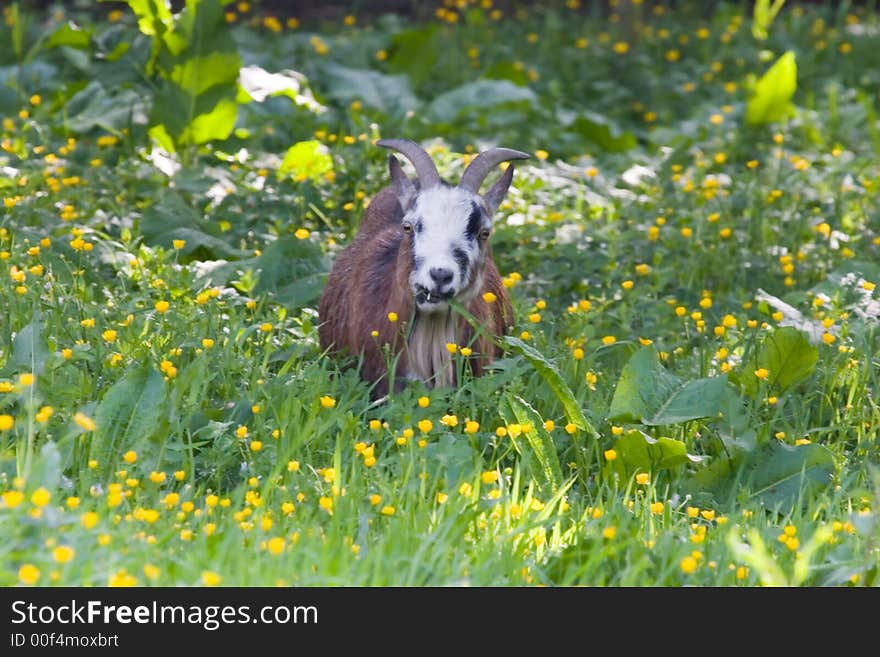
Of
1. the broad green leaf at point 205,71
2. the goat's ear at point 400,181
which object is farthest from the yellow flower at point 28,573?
the broad green leaf at point 205,71

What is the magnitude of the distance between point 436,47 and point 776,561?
6396mm

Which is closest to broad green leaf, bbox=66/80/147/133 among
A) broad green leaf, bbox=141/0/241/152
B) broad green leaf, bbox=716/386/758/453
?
broad green leaf, bbox=141/0/241/152

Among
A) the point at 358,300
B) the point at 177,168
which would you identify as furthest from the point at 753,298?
the point at 177,168

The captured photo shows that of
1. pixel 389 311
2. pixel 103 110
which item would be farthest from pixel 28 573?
pixel 103 110

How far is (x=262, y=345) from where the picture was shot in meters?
5.62

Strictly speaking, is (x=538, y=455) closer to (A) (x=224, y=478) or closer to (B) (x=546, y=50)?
(A) (x=224, y=478)

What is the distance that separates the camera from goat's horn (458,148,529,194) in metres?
5.62

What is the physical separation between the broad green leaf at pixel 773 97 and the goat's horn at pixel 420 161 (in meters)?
4.15

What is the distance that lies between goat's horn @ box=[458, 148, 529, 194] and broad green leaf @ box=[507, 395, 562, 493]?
3.57 feet

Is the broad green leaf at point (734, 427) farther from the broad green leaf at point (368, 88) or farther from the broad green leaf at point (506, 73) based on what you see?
the broad green leaf at point (506, 73)

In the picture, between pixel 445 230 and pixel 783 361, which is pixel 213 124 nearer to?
pixel 445 230

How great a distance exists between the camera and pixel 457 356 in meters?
5.37

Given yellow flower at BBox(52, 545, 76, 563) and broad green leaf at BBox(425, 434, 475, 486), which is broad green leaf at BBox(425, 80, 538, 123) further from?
yellow flower at BBox(52, 545, 76, 563)

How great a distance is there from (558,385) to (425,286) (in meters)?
0.69
